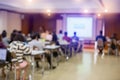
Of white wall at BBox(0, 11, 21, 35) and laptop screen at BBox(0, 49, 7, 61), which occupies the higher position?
white wall at BBox(0, 11, 21, 35)

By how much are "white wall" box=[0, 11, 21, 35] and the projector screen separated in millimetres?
3804

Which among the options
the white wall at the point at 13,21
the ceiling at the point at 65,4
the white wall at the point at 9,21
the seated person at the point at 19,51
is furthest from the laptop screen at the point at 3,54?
the white wall at the point at 13,21

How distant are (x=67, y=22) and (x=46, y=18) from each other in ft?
5.85

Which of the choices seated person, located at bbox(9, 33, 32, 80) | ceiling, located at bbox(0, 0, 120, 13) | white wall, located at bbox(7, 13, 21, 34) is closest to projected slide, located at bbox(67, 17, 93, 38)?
ceiling, located at bbox(0, 0, 120, 13)

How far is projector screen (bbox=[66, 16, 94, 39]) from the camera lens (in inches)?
643

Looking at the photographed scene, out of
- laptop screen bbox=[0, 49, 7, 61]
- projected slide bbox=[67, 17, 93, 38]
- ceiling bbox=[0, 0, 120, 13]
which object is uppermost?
ceiling bbox=[0, 0, 120, 13]

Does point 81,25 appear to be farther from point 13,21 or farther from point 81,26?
point 13,21

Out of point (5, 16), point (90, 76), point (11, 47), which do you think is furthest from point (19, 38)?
point (5, 16)

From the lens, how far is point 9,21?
47.0ft

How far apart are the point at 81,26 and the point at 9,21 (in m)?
5.51

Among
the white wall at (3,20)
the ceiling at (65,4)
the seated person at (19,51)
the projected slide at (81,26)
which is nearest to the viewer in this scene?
the seated person at (19,51)

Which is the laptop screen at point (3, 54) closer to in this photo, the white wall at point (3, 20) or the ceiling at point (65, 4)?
the ceiling at point (65, 4)

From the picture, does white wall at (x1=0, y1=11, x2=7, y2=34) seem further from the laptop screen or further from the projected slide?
the laptop screen

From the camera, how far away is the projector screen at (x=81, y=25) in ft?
53.6
